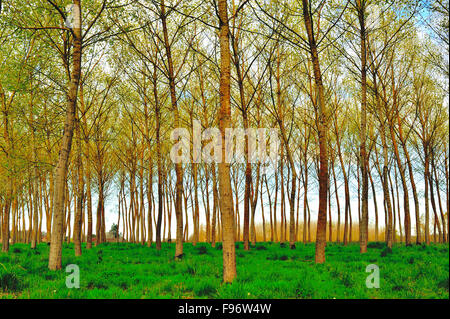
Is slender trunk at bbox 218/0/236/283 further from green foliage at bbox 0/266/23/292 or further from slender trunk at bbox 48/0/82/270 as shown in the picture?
slender trunk at bbox 48/0/82/270

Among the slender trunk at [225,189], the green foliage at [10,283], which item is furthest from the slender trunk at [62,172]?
the slender trunk at [225,189]

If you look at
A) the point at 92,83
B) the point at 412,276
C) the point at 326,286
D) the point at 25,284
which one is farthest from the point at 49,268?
the point at 92,83

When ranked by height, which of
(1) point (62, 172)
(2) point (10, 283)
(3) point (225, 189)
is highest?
(1) point (62, 172)

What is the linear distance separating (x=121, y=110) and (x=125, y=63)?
6.45 metres

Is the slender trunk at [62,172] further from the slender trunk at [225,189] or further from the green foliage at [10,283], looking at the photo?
the slender trunk at [225,189]

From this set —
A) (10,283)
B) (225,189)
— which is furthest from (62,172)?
(225,189)

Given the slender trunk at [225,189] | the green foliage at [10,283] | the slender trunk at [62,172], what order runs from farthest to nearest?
the slender trunk at [62,172], the slender trunk at [225,189], the green foliage at [10,283]

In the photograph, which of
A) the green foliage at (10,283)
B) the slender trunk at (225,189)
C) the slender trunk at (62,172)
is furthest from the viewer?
the slender trunk at (62,172)

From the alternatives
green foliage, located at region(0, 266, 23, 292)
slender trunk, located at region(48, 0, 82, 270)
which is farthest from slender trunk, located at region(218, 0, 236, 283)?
slender trunk, located at region(48, 0, 82, 270)

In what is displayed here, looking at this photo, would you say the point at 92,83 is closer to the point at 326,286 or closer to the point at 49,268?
the point at 49,268

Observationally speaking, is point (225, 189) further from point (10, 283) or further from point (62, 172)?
point (62, 172)

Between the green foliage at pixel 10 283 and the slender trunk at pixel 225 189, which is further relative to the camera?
the slender trunk at pixel 225 189

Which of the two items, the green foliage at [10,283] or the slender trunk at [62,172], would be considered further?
the slender trunk at [62,172]

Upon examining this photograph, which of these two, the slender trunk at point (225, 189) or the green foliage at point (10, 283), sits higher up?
the slender trunk at point (225, 189)
